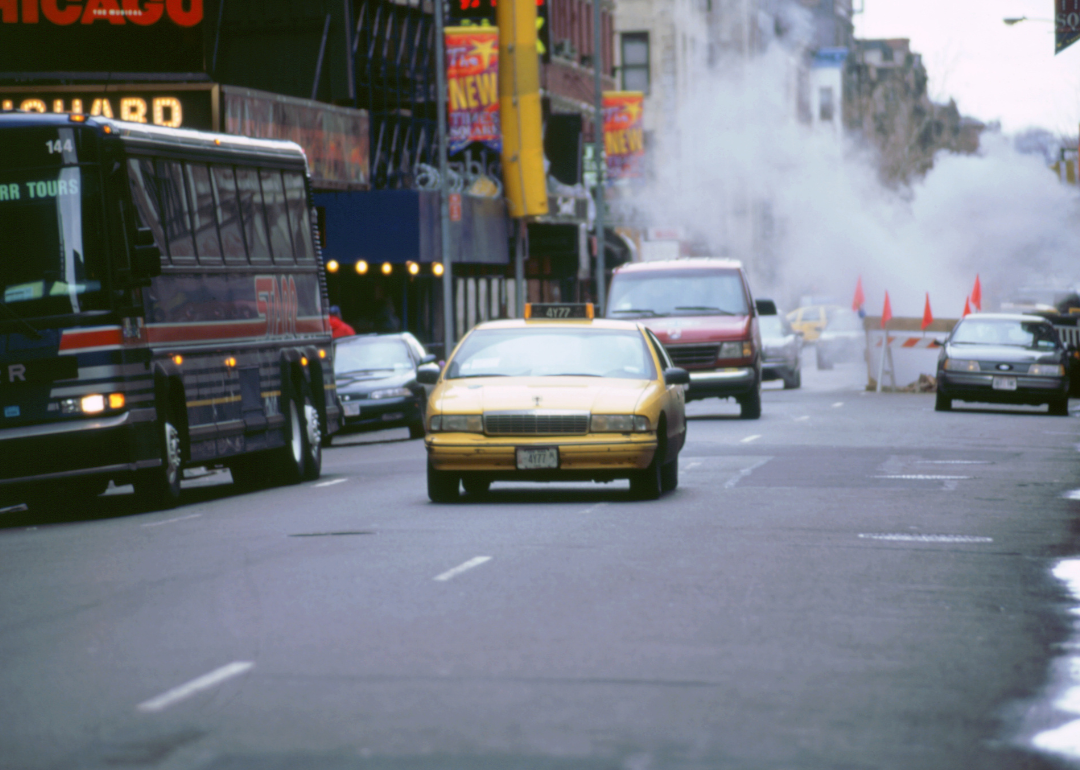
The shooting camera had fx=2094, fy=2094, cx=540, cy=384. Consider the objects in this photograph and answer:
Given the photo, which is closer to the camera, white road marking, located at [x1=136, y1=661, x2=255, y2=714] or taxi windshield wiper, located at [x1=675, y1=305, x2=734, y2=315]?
white road marking, located at [x1=136, y1=661, x2=255, y2=714]

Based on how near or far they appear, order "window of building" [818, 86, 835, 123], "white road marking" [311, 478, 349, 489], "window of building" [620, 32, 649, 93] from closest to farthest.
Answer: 1. "white road marking" [311, 478, 349, 489]
2. "window of building" [620, 32, 649, 93]
3. "window of building" [818, 86, 835, 123]

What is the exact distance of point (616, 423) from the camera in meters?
16.0

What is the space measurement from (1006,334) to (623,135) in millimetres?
24282

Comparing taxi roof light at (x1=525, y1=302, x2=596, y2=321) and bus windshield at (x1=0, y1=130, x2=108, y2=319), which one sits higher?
bus windshield at (x1=0, y1=130, x2=108, y2=319)

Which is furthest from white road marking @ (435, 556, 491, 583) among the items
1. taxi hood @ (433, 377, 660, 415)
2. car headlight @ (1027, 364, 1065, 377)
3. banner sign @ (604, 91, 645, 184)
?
banner sign @ (604, 91, 645, 184)

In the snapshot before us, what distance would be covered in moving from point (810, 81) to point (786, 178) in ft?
114

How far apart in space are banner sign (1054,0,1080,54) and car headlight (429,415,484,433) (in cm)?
2008

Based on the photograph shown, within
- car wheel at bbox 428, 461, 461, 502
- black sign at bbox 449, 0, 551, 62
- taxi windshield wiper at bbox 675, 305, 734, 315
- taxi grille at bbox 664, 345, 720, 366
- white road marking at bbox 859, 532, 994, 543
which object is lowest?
white road marking at bbox 859, 532, 994, 543

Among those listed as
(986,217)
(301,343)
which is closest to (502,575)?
(301,343)

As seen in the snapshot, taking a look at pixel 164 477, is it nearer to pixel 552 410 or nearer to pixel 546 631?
pixel 552 410

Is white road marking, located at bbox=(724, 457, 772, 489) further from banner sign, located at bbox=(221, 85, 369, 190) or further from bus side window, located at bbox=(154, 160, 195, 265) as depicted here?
banner sign, located at bbox=(221, 85, 369, 190)

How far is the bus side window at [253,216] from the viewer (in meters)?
20.2

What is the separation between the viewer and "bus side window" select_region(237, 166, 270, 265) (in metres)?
20.2

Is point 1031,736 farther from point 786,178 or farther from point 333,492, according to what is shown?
point 786,178
